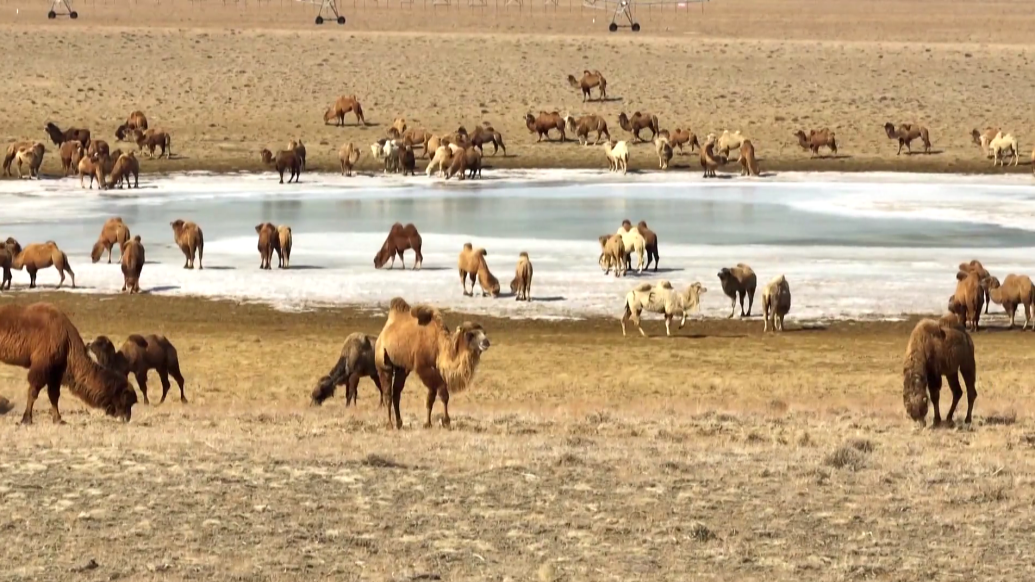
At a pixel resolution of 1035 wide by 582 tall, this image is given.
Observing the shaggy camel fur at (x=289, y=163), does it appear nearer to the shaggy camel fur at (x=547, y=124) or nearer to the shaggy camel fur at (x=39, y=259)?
the shaggy camel fur at (x=547, y=124)

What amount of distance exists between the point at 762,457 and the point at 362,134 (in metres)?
39.2

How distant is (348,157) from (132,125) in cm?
988

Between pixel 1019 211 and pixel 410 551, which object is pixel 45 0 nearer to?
pixel 1019 211

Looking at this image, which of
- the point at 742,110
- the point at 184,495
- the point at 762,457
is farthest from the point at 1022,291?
the point at 742,110

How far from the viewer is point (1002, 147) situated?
45125mm

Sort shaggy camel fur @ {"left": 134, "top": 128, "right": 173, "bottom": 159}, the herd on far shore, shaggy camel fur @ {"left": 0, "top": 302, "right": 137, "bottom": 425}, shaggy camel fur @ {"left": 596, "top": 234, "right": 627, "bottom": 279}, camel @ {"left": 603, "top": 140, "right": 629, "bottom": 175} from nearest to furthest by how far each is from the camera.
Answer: shaggy camel fur @ {"left": 0, "top": 302, "right": 137, "bottom": 425} → shaggy camel fur @ {"left": 596, "top": 234, "right": 627, "bottom": 279} → the herd on far shore → camel @ {"left": 603, "top": 140, "right": 629, "bottom": 175} → shaggy camel fur @ {"left": 134, "top": 128, "right": 173, "bottom": 159}

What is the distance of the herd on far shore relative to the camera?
40531 mm

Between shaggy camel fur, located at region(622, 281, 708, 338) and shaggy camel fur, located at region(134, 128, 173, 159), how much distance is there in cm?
2513

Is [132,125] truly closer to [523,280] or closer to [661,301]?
[523,280]

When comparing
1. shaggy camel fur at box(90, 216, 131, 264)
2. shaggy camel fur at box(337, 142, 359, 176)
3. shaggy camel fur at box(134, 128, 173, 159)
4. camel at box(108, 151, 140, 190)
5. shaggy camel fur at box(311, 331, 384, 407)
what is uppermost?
shaggy camel fur at box(134, 128, 173, 159)

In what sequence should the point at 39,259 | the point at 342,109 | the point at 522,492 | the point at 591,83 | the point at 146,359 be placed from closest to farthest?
the point at 522,492 < the point at 146,359 < the point at 39,259 < the point at 342,109 < the point at 591,83

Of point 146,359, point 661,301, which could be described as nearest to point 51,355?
point 146,359

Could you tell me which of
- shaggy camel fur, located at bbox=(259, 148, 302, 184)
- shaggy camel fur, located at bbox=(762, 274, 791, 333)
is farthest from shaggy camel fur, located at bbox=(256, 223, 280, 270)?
shaggy camel fur, located at bbox=(259, 148, 302, 184)

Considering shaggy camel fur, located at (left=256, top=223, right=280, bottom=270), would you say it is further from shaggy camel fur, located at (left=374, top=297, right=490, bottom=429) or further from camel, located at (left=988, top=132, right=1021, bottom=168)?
camel, located at (left=988, top=132, right=1021, bottom=168)
